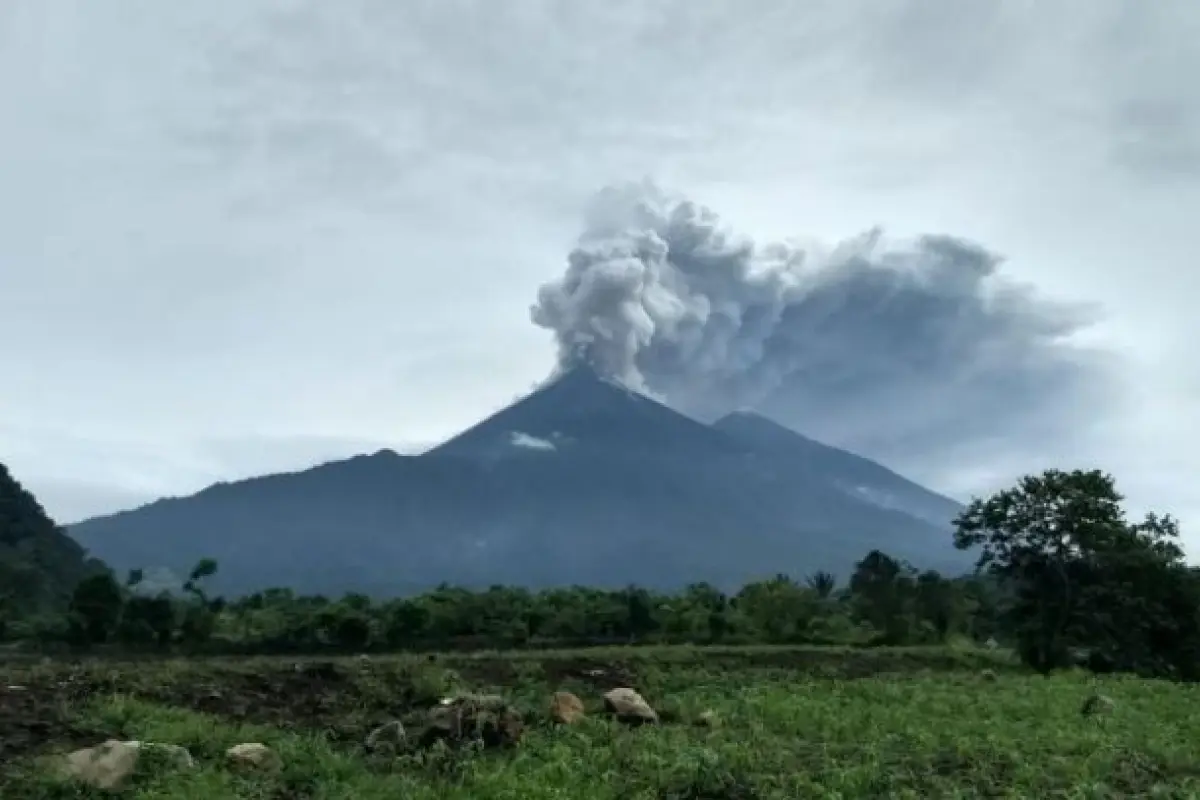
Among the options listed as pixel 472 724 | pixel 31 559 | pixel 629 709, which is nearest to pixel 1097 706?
pixel 629 709

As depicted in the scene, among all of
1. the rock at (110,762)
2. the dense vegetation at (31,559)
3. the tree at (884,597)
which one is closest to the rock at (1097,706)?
the rock at (110,762)

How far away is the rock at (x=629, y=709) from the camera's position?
1415cm

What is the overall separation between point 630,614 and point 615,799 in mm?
27431

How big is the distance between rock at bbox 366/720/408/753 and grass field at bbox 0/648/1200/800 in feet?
0.75

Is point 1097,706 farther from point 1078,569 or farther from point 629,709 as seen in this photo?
point 1078,569

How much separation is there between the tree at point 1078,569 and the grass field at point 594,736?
9524 mm

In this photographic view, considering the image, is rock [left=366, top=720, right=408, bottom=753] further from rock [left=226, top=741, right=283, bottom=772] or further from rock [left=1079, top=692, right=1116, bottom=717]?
rock [left=1079, top=692, right=1116, bottom=717]

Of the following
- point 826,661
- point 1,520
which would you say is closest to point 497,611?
point 826,661

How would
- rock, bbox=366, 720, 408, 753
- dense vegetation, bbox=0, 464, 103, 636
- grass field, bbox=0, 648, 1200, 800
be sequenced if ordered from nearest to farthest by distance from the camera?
A: grass field, bbox=0, 648, 1200, 800, rock, bbox=366, 720, 408, 753, dense vegetation, bbox=0, 464, 103, 636

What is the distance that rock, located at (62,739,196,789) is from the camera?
9867mm

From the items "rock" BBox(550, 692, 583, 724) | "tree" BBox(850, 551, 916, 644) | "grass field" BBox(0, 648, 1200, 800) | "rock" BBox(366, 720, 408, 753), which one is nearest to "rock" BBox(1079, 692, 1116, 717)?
"grass field" BBox(0, 648, 1200, 800)

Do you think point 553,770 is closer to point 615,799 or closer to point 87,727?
point 615,799

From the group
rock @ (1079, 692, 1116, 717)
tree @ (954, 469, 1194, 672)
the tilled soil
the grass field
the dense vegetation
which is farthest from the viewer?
the dense vegetation

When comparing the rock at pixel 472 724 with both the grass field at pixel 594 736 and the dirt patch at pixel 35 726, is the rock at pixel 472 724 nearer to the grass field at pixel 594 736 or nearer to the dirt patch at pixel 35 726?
A: the grass field at pixel 594 736
